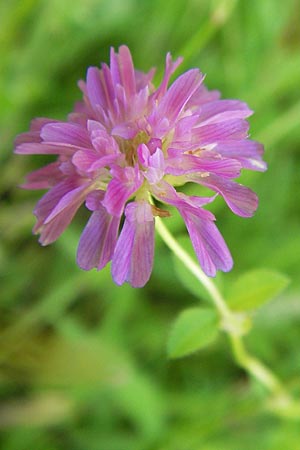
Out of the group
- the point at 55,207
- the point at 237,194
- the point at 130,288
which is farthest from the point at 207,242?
the point at 130,288

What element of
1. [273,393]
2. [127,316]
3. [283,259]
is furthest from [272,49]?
[273,393]

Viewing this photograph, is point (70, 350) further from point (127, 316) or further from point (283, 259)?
point (283, 259)

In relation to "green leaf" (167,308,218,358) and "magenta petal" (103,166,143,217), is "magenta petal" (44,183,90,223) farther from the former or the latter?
"green leaf" (167,308,218,358)

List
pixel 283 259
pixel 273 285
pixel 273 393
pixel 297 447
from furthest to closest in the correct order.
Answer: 1. pixel 283 259
2. pixel 297 447
3. pixel 273 393
4. pixel 273 285

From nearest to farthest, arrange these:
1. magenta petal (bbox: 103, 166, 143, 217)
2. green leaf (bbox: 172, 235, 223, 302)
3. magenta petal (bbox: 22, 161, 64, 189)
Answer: magenta petal (bbox: 103, 166, 143, 217) < magenta petal (bbox: 22, 161, 64, 189) < green leaf (bbox: 172, 235, 223, 302)

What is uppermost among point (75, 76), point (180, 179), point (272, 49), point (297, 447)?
point (75, 76)

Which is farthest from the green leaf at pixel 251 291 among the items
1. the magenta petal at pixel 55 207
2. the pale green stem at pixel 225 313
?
the magenta petal at pixel 55 207

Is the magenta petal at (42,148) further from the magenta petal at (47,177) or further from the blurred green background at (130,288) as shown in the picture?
the blurred green background at (130,288)

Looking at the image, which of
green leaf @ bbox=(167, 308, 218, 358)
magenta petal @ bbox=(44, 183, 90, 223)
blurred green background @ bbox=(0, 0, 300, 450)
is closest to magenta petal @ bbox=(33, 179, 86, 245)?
magenta petal @ bbox=(44, 183, 90, 223)

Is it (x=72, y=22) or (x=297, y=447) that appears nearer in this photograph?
(x=297, y=447)
